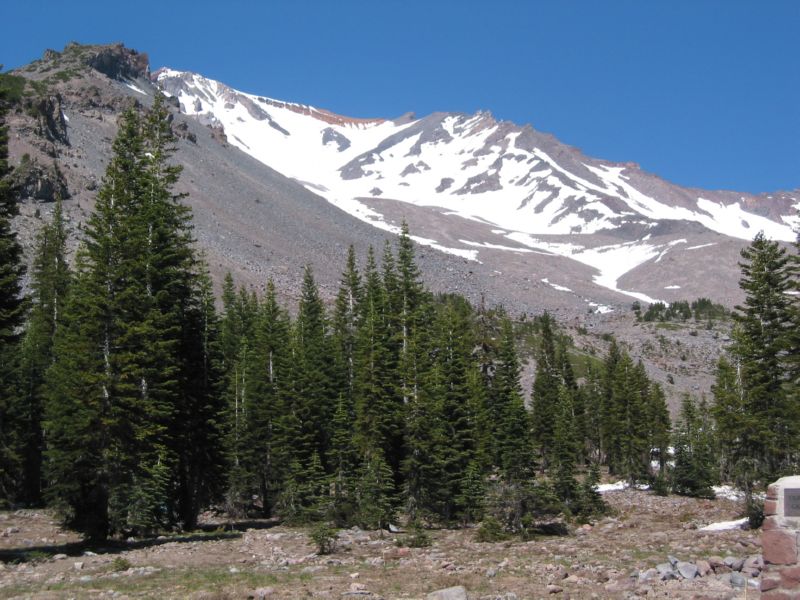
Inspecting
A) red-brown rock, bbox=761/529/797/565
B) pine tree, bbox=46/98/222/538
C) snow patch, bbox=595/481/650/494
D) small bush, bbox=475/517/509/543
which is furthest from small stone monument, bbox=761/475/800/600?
snow patch, bbox=595/481/650/494

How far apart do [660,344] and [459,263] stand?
61.9m

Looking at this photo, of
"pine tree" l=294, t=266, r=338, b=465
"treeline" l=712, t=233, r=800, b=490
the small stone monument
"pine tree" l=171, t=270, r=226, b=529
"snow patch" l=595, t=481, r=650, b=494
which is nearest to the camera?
the small stone monument

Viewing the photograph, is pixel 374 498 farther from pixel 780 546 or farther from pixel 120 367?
pixel 780 546

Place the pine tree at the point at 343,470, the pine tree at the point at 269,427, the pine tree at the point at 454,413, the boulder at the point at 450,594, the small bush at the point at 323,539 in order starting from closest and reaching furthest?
the boulder at the point at 450,594 < the small bush at the point at 323,539 < the pine tree at the point at 343,470 < the pine tree at the point at 454,413 < the pine tree at the point at 269,427

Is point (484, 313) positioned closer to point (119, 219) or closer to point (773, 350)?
point (773, 350)

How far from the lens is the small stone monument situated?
34.5ft

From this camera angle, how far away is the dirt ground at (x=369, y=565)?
15109 mm

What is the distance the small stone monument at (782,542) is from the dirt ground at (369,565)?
3257 millimetres

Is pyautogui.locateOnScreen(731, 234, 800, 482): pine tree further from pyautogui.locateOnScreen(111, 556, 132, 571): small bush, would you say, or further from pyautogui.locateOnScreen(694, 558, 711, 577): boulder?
pyautogui.locateOnScreen(111, 556, 132, 571): small bush

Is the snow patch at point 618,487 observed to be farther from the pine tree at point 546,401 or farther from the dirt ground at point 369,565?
the dirt ground at point 369,565

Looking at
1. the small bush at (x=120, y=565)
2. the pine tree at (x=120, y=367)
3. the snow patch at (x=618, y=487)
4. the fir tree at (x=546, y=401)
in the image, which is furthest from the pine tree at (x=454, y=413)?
the fir tree at (x=546, y=401)

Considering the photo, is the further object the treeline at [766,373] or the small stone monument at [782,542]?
the treeline at [766,373]

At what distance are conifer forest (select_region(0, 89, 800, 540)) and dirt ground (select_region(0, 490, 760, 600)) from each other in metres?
2.10

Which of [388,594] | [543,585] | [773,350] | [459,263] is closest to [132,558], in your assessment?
[388,594]
